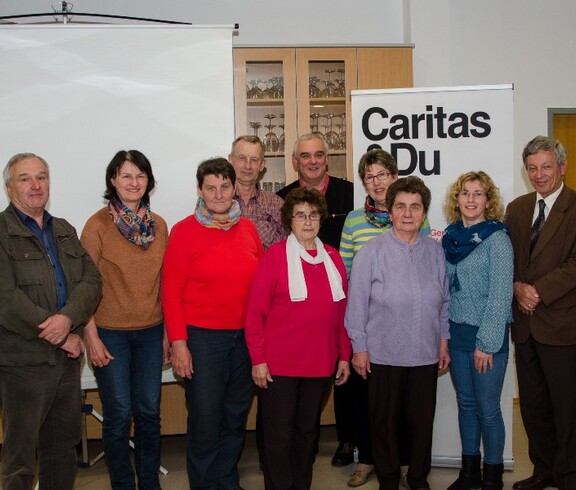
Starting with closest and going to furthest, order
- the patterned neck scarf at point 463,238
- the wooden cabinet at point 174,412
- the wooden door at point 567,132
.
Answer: the patterned neck scarf at point 463,238
the wooden cabinet at point 174,412
the wooden door at point 567,132

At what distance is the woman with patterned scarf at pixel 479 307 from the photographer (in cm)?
273

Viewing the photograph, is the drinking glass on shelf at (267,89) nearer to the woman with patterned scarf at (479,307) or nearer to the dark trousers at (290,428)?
the woman with patterned scarf at (479,307)

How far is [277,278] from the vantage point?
2557 mm

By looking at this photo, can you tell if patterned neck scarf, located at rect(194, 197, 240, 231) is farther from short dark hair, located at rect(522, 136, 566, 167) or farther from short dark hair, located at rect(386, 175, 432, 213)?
short dark hair, located at rect(522, 136, 566, 167)

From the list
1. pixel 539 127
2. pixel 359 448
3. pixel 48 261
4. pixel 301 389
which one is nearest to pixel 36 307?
pixel 48 261

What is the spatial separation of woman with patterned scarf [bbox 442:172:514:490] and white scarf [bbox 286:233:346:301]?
590 millimetres

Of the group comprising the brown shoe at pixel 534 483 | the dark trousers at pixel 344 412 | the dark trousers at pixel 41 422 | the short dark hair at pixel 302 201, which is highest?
the short dark hair at pixel 302 201

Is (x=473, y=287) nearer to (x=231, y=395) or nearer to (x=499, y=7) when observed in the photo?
(x=231, y=395)

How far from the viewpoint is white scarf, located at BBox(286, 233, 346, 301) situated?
2533 mm

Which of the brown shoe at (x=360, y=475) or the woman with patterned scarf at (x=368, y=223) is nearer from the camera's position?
the woman with patterned scarf at (x=368, y=223)

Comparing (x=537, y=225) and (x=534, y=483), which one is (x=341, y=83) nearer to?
(x=537, y=225)

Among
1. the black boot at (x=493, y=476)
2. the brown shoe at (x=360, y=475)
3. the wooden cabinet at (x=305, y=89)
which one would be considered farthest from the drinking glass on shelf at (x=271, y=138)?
the black boot at (x=493, y=476)

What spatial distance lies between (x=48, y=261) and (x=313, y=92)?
8.68 ft

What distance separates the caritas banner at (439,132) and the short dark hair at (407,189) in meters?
0.60
